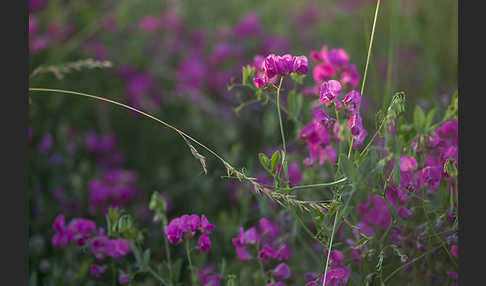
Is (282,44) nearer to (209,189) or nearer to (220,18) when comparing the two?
(220,18)

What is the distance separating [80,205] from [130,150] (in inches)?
20.2

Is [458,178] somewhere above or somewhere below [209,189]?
above

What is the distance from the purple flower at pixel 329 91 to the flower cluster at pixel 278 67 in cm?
5

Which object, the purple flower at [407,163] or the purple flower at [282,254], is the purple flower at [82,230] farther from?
the purple flower at [407,163]

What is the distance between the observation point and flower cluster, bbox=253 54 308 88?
1017 millimetres

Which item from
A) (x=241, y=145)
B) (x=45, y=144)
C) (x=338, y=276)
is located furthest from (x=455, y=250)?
(x=45, y=144)

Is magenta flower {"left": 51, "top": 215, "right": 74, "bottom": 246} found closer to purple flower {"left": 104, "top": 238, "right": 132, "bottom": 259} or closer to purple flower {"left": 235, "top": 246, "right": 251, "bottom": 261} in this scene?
purple flower {"left": 104, "top": 238, "right": 132, "bottom": 259}

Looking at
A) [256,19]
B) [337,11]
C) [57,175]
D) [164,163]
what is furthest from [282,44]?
[57,175]

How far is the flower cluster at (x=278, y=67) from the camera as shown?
1017mm

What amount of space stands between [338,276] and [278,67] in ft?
1.34

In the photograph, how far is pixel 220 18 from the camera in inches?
130

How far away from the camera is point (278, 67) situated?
1024 millimetres

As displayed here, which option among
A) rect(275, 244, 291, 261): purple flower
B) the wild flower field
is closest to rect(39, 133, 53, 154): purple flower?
the wild flower field

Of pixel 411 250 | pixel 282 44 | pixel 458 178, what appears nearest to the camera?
pixel 458 178
